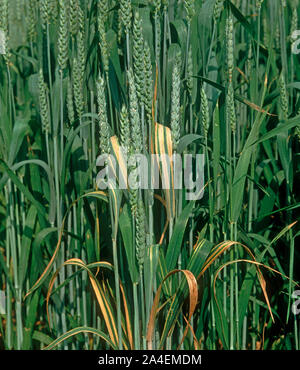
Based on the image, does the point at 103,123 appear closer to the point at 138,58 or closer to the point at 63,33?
the point at 138,58

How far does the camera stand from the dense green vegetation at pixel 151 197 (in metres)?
1.11

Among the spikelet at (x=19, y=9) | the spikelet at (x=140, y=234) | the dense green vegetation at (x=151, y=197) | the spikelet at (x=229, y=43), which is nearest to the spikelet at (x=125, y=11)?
the dense green vegetation at (x=151, y=197)

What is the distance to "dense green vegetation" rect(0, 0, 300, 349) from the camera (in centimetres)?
111

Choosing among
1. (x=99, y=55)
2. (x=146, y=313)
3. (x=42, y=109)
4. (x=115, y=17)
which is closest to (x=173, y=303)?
(x=146, y=313)

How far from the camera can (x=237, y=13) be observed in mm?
1262

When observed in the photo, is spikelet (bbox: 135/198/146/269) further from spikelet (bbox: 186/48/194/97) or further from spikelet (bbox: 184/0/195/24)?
spikelet (bbox: 184/0/195/24)

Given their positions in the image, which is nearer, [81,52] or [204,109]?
[204,109]

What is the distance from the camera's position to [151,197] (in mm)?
1072

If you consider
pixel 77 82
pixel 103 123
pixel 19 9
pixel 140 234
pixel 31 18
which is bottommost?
pixel 140 234

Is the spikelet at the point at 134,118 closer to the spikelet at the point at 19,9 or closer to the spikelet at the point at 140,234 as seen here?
the spikelet at the point at 140,234

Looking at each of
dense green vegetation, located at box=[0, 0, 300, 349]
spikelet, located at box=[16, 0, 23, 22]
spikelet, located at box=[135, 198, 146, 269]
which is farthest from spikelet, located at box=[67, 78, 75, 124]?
spikelet, located at box=[16, 0, 23, 22]

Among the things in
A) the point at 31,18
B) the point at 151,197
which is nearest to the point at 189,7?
the point at 151,197

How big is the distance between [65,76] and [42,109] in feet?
0.66

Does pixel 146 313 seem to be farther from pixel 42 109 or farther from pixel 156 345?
pixel 42 109
